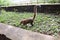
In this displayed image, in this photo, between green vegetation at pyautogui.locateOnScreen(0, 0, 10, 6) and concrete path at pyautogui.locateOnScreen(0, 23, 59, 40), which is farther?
green vegetation at pyautogui.locateOnScreen(0, 0, 10, 6)

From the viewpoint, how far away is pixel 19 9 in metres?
6.98

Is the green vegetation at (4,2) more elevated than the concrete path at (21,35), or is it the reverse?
the concrete path at (21,35)

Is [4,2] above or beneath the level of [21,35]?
beneath

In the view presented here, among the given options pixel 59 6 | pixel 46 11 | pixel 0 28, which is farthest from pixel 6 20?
pixel 59 6

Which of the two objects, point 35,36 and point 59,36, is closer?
point 35,36

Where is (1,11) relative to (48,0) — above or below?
below

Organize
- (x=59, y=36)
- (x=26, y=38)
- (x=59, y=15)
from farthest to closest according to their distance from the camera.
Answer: (x=59, y=15), (x=59, y=36), (x=26, y=38)

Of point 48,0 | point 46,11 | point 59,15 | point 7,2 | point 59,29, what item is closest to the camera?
point 59,29

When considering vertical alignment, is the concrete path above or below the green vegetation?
above

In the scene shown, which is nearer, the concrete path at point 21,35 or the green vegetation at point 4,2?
the concrete path at point 21,35

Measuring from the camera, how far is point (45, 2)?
6.65 m

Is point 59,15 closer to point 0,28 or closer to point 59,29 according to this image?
point 59,29

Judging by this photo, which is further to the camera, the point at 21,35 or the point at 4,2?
the point at 4,2

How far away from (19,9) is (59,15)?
215 centimetres
